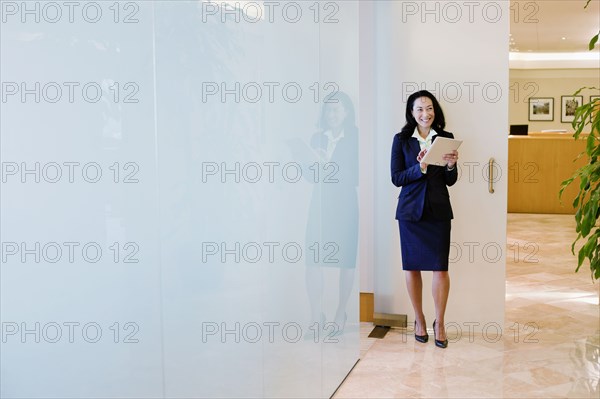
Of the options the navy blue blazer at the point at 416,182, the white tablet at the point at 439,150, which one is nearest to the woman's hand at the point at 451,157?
the white tablet at the point at 439,150

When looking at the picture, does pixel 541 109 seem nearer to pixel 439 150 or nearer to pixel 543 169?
pixel 543 169

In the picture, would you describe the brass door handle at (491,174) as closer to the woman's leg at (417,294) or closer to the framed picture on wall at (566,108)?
the woman's leg at (417,294)

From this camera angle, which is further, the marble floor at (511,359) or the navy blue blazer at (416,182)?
the navy blue blazer at (416,182)

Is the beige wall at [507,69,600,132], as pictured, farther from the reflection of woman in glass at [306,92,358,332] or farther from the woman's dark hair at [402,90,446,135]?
the reflection of woman in glass at [306,92,358,332]

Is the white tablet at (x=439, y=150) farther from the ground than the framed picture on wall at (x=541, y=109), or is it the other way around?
the framed picture on wall at (x=541, y=109)

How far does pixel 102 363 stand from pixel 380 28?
11.0 feet

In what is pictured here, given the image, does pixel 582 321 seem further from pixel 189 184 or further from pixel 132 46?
Answer: pixel 132 46

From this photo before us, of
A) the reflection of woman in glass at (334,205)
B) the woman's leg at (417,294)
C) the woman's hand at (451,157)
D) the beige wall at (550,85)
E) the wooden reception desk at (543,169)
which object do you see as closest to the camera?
the reflection of woman in glass at (334,205)

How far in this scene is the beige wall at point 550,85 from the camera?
15375 millimetres

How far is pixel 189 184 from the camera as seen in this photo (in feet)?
8.16

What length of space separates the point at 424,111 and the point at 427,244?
875 mm

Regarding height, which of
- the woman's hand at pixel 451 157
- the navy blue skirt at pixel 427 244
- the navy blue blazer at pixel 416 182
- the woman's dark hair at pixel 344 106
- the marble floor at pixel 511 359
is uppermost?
the woman's dark hair at pixel 344 106

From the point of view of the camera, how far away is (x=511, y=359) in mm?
4207

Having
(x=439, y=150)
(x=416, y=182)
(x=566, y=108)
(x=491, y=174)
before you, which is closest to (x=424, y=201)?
(x=416, y=182)
